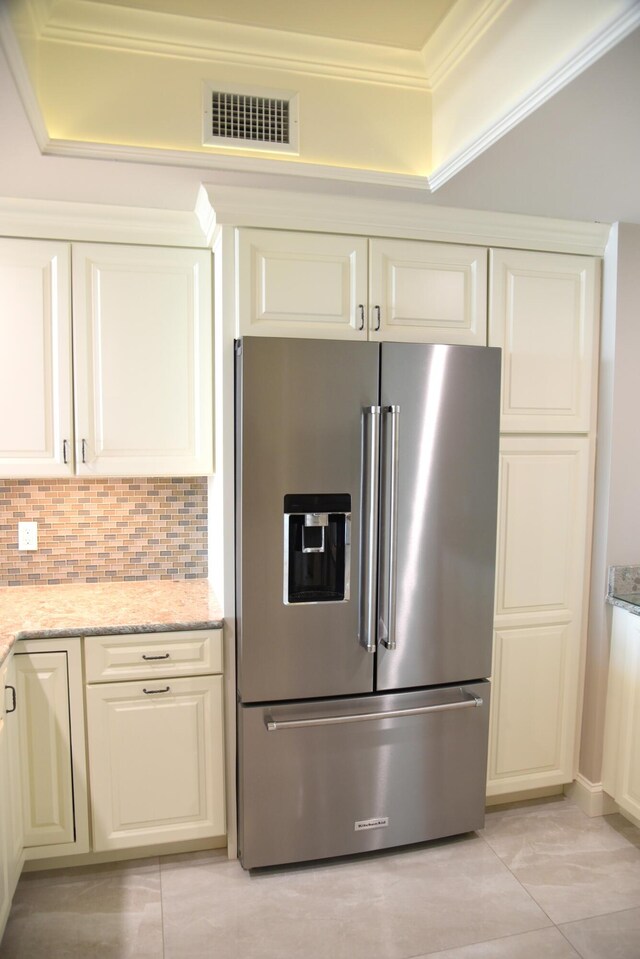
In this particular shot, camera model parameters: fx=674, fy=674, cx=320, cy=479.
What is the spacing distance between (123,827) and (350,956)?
0.85m

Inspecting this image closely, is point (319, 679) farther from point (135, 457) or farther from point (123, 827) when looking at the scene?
point (135, 457)

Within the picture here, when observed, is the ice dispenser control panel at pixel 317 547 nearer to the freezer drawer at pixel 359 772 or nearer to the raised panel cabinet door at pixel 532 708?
the freezer drawer at pixel 359 772

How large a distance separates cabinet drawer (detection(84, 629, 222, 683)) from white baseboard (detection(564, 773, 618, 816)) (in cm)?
158

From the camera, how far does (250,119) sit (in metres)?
2.08

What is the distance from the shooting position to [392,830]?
239 centimetres

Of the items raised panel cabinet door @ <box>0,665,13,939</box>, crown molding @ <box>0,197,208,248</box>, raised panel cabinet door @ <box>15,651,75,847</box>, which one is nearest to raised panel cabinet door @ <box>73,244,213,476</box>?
crown molding @ <box>0,197,208,248</box>

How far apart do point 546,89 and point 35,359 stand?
1804mm

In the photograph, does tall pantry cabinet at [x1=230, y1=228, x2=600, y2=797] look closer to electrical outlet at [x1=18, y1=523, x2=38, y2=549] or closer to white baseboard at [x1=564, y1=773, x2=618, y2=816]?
white baseboard at [x1=564, y1=773, x2=618, y2=816]

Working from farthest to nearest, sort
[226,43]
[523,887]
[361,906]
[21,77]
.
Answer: [523,887] → [361,906] → [226,43] → [21,77]

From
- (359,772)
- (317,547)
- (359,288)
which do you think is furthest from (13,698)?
(359,288)

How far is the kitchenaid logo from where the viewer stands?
2350 mm

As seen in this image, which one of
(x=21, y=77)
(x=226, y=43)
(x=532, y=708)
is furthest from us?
(x=532, y=708)

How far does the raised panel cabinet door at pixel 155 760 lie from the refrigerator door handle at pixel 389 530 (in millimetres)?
619

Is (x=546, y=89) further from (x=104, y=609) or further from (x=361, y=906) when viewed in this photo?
(x=361, y=906)
